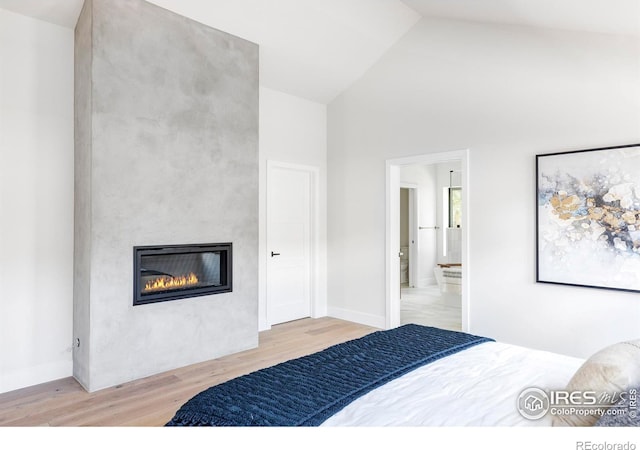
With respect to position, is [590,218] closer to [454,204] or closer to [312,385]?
[312,385]

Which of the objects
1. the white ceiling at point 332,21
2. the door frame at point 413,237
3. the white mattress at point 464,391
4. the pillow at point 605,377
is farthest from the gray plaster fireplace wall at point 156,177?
the door frame at point 413,237

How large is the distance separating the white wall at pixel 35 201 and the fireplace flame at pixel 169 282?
66 centimetres

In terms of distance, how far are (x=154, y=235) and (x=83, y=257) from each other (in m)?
0.54

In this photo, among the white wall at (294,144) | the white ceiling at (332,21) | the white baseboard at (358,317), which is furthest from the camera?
the white baseboard at (358,317)

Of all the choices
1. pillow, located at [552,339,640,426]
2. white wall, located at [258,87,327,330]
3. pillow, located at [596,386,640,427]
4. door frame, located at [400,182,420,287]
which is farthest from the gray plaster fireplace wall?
door frame, located at [400,182,420,287]

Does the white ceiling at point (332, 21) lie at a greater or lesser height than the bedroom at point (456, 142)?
greater

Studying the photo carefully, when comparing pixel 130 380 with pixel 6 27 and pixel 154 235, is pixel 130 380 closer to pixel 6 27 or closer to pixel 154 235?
pixel 154 235

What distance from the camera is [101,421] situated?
268 centimetres

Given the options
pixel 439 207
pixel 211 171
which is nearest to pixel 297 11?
pixel 211 171

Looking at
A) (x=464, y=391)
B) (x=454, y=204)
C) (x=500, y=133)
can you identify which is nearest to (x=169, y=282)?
(x=464, y=391)

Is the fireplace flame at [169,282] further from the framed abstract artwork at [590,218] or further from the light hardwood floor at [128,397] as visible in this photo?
the framed abstract artwork at [590,218]

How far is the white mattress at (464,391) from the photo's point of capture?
1.52 meters

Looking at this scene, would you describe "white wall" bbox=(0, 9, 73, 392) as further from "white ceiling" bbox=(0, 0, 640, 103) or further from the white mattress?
the white mattress

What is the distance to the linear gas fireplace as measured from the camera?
345 centimetres
